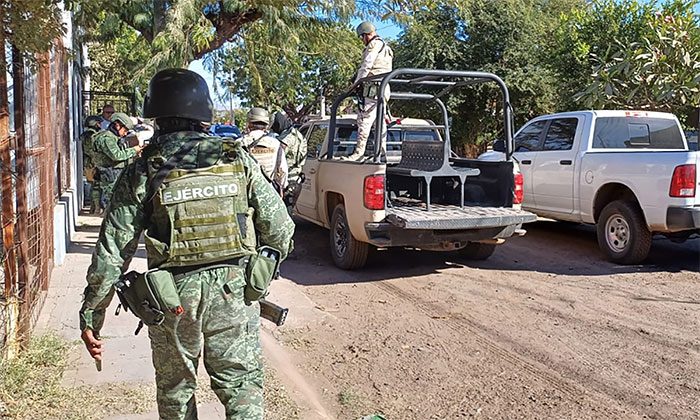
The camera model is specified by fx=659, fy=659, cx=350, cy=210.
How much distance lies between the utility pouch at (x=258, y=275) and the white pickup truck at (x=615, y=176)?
5.36 m

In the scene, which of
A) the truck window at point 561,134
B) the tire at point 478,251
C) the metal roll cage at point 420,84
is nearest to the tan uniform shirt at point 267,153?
the metal roll cage at point 420,84

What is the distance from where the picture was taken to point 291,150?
8.50m

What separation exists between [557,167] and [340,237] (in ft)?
10.3

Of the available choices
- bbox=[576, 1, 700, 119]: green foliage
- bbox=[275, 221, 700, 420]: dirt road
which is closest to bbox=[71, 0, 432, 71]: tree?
bbox=[275, 221, 700, 420]: dirt road

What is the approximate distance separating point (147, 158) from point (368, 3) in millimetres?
3509

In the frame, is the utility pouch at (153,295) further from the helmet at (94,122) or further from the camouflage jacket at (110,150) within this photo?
the helmet at (94,122)

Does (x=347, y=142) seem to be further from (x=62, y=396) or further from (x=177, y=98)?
(x=177, y=98)

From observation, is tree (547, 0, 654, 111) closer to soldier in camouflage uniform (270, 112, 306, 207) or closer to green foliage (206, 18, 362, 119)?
green foliage (206, 18, 362, 119)

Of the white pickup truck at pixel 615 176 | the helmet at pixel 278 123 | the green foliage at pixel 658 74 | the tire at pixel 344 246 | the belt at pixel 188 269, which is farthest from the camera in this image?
the green foliage at pixel 658 74

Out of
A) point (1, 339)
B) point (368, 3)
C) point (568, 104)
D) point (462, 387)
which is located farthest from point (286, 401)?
point (568, 104)

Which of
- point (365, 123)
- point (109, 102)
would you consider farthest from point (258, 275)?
point (109, 102)

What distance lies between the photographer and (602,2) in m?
16.5

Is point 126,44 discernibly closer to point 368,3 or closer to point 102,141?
point 102,141

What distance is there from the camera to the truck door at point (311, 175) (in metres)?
8.23
